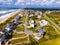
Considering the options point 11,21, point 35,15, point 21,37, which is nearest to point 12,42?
point 21,37

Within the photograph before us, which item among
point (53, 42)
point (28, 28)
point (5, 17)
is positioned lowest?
point (53, 42)

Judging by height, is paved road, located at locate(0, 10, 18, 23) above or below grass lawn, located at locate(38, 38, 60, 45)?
above

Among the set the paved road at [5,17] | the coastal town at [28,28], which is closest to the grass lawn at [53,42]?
the coastal town at [28,28]

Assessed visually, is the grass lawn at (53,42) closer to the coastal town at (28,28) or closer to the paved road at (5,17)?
the coastal town at (28,28)

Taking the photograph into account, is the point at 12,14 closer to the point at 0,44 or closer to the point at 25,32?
the point at 25,32

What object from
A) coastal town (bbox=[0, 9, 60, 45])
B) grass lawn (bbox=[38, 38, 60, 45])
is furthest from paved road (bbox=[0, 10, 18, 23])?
grass lawn (bbox=[38, 38, 60, 45])

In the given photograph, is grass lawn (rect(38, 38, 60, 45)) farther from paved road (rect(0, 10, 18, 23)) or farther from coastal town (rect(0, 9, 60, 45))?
paved road (rect(0, 10, 18, 23))

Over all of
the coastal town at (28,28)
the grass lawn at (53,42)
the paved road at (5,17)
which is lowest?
the grass lawn at (53,42)

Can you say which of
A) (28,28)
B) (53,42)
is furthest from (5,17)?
(53,42)

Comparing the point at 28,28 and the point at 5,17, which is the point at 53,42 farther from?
the point at 5,17
